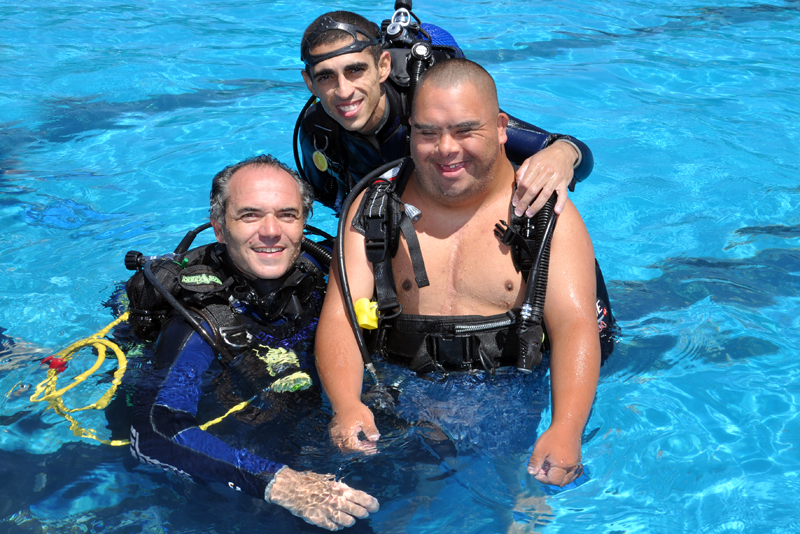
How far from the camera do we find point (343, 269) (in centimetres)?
327

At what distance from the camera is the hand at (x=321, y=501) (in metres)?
2.72

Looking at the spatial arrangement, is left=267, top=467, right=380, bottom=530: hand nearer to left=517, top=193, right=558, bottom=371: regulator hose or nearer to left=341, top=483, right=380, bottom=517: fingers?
left=341, top=483, right=380, bottom=517: fingers

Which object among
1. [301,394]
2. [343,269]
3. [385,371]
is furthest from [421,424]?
[343,269]

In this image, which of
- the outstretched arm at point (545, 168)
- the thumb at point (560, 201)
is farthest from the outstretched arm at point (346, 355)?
the thumb at point (560, 201)

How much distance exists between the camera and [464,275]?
11.3ft

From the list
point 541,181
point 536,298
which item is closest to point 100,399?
point 536,298

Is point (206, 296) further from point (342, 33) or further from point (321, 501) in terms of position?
point (342, 33)

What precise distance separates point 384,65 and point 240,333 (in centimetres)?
189

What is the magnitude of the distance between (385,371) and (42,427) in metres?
1.82

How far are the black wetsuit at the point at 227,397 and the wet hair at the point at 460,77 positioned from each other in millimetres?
1323

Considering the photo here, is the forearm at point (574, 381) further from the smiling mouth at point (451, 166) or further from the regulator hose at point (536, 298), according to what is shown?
the smiling mouth at point (451, 166)

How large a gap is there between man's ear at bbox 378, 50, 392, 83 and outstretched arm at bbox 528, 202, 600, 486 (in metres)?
1.51

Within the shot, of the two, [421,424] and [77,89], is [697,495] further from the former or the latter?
Answer: [77,89]

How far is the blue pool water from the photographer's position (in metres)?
3.29
